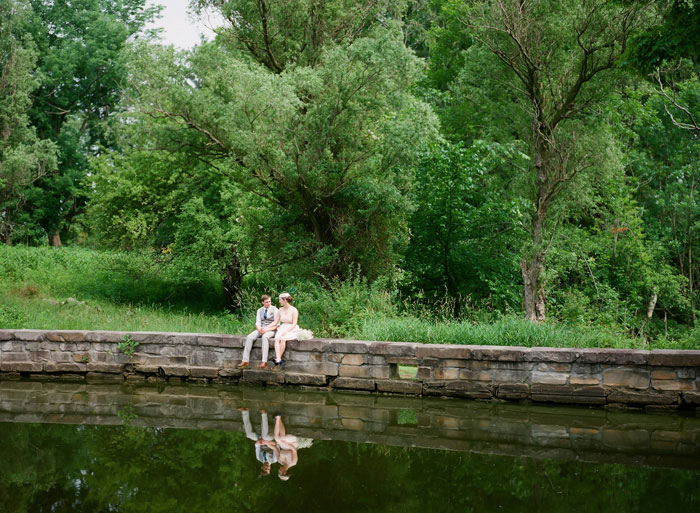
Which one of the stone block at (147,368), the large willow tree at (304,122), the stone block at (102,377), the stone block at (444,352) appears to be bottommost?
the stone block at (102,377)

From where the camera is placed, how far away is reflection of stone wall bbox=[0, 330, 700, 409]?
8.05 metres

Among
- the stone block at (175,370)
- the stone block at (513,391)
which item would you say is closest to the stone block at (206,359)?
the stone block at (175,370)

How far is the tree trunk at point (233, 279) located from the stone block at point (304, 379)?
8268mm

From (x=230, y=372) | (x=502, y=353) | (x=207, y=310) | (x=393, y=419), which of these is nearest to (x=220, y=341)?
(x=230, y=372)

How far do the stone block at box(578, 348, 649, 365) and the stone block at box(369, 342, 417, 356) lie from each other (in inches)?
85.8

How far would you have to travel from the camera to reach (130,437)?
6.67 meters

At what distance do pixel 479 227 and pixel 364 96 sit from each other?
359 centimetres

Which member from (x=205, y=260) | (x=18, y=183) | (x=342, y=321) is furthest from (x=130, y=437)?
(x=18, y=183)

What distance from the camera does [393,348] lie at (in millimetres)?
8891

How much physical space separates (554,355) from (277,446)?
3.91 m

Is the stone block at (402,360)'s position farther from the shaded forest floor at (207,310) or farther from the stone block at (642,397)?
the stone block at (642,397)

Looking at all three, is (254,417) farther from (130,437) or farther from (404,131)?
(404,131)

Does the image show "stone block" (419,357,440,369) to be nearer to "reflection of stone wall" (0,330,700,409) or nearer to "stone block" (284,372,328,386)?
"reflection of stone wall" (0,330,700,409)

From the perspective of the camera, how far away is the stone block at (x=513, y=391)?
27.6 ft
